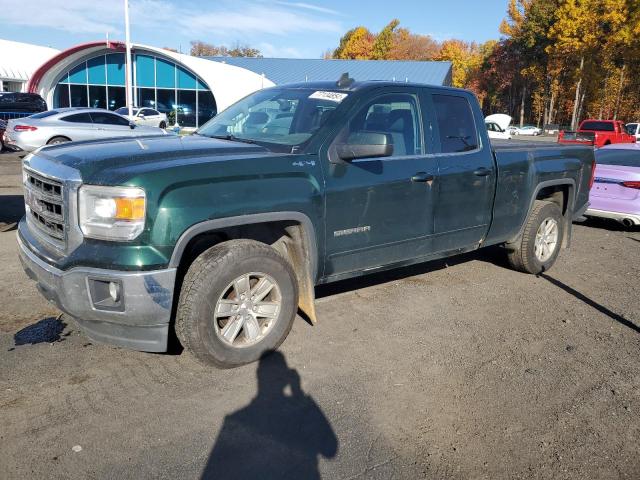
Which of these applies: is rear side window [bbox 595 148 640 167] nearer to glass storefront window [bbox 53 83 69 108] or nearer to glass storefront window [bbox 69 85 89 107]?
glass storefront window [bbox 69 85 89 107]

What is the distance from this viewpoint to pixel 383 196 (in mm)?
4383

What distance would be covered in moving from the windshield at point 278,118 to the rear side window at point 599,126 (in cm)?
2680

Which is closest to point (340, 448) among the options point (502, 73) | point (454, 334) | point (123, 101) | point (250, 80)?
point (454, 334)

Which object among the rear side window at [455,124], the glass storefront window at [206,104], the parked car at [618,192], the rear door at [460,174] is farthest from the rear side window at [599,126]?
the rear side window at [455,124]

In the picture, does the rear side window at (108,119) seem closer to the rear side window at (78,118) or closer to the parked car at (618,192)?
the rear side window at (78,118)

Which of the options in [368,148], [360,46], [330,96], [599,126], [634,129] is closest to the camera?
[368,148]

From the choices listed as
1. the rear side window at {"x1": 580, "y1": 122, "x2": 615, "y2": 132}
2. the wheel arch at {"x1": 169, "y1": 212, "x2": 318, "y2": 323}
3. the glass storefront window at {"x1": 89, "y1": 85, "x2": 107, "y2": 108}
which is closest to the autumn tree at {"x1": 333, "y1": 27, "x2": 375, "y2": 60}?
the glass storefront window at {"x1": 89, "y1": 85, "x2": 107, "y2": 108}

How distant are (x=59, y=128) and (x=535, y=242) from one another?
14708mm

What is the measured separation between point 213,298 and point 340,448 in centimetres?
121

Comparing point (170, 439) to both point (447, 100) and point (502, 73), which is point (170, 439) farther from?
point (502, 73)

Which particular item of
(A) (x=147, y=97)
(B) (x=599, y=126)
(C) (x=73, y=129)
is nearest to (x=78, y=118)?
(C) (x=73, y=129)

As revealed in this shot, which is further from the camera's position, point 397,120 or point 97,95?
point 97,95

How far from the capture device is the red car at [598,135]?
1053 inches

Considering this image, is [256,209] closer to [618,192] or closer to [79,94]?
[618,192]
